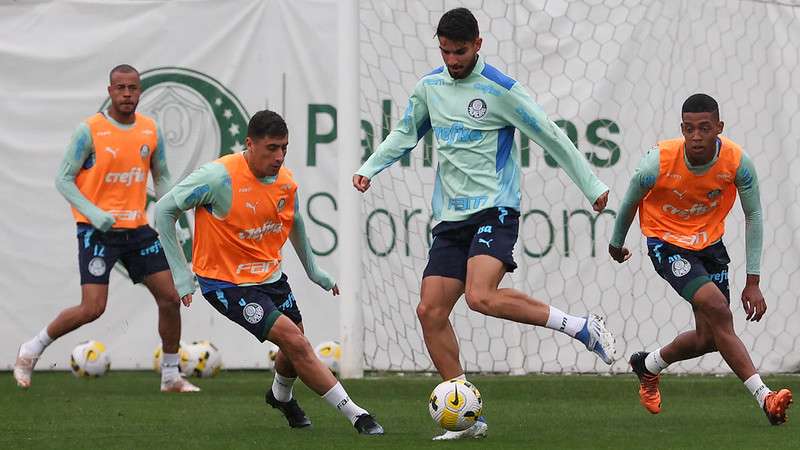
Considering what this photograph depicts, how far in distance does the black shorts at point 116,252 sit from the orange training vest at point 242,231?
261 centimetres

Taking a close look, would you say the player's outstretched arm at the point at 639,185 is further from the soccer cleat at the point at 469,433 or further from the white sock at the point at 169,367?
the white sock at the point at 169,367

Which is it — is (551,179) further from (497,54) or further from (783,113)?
(783,113)

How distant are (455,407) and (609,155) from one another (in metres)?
5.54

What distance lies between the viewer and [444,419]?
7098 millimetres

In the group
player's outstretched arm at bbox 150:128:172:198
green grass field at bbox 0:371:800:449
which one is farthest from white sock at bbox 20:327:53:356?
player's outstretched arm at bbox 150:128:172:198

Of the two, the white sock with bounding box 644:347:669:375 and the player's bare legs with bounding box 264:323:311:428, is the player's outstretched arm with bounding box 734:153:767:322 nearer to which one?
the white sock with bounding box 644:347:669:375

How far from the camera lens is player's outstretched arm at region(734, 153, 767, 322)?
8.40m

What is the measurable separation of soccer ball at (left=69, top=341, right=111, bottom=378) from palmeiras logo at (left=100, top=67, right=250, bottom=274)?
1.46m

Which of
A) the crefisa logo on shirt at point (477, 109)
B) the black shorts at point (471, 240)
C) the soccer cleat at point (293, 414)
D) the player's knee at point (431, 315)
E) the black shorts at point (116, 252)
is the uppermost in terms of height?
the crefisa logo on shirt at point (477, 109)

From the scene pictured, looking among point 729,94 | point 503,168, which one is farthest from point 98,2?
point 503,168

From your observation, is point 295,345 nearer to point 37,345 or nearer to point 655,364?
point 655,364

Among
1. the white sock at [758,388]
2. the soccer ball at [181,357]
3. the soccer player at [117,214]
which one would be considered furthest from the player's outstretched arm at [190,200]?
the soccer ball at [181,357]

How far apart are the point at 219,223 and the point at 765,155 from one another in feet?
18.8

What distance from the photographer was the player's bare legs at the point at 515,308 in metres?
7.33
